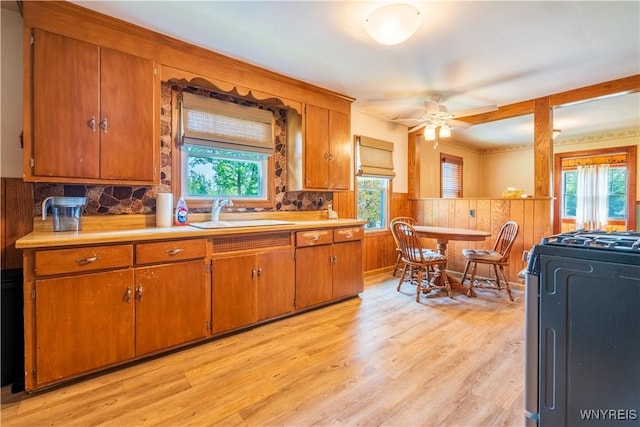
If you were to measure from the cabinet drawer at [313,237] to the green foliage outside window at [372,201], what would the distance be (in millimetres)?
1415

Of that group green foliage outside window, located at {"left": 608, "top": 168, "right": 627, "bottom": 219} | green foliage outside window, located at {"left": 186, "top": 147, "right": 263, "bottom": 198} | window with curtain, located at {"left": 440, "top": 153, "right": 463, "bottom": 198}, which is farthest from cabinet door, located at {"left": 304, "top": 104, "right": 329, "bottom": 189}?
green foliage outside window, located at {"left": 608, "top": 168, "right": 627, "bottom": 219}

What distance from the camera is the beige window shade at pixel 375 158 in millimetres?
4359

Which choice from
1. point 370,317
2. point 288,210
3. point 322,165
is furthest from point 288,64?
point 370,317

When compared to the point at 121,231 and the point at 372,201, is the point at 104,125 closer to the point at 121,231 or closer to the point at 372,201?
the point at 121,231

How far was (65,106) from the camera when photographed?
2021 millimetres

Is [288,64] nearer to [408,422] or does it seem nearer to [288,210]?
[288,210]

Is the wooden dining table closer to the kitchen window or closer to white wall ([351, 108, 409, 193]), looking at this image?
white wall ([351, 108, 409, 193])

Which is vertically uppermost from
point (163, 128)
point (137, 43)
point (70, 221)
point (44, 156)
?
point (137, 43)

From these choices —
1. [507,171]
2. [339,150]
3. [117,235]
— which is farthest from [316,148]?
[507,171]

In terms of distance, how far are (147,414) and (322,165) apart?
2667 mm

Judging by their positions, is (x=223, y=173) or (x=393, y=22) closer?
(x=393, y=22)

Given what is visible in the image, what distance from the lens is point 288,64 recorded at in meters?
2.93

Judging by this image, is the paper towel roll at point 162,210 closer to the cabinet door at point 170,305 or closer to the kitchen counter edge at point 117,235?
the kitchen counter edge at point 117,235

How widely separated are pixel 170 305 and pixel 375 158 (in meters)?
3.39
